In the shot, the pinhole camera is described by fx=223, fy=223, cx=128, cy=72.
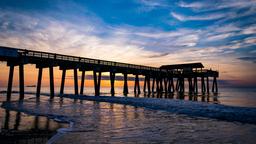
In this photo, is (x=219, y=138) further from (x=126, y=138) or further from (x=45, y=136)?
(x=45, y=136)

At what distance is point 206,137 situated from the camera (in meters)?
7.51

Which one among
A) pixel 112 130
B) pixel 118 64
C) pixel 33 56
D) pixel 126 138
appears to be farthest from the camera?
pixel 118 64

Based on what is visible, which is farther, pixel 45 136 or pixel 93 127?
pixel 93 127

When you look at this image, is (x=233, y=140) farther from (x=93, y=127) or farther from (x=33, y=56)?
(x=33, y=56)

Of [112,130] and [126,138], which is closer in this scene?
[126,138]

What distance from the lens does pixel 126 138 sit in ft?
23.5

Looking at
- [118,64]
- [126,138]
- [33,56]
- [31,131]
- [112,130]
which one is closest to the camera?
[126,138]

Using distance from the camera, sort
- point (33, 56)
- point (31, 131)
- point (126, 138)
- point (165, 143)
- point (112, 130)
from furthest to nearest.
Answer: point (33, 56) < point (112, 130) < point (31, 131) < point (126, 138) < point (165, 143)

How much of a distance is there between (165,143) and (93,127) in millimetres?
3370

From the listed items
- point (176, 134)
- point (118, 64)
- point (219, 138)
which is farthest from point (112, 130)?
point (118, 64)

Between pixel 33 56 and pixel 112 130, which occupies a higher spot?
pixel 33 56

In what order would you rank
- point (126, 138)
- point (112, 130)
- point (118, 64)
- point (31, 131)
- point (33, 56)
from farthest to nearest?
1. point (118, 64)
2. point (33, 56)
3. point (112, 130)
4. point (31, 131)
5. point (126, 138)

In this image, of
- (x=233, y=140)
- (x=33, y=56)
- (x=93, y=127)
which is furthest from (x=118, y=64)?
(x=233, y=140)

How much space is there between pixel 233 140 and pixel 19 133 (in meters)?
6.87
